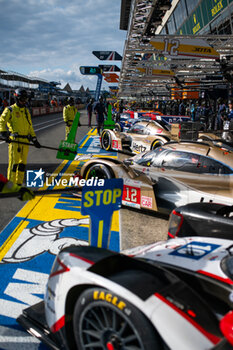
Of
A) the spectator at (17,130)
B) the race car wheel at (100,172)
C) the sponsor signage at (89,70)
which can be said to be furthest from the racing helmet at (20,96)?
the sponsor signage at (89,70)

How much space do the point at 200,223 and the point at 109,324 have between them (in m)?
1.77

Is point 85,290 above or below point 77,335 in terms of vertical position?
above

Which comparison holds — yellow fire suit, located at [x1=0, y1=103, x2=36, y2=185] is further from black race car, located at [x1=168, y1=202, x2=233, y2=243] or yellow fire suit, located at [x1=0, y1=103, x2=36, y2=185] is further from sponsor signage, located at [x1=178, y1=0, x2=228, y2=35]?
sponsor signage, located at [x1=178, y1=0, x2=228, y2=35]

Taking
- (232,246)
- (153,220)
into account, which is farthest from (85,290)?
(153,220)

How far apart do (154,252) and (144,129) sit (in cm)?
886

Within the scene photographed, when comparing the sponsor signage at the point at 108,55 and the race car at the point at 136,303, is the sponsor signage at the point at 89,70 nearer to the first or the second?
the sponsor signage at the point at 108,55

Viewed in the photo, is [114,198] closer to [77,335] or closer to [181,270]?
[181,270]

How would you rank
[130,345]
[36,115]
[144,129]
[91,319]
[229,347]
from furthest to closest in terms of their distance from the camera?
[36,115] < [144,129] < [91,319] < [130,345] < [229,347]

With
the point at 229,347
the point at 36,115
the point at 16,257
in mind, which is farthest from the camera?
the point at 36,115

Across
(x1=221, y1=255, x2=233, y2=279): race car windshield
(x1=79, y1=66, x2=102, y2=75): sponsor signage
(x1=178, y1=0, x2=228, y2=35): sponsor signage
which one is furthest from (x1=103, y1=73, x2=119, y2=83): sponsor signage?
(x1=221, y1=255, x2=233, y2=279): race car windshield

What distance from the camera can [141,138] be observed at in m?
10.6

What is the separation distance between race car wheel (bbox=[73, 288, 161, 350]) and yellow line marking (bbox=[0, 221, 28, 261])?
212cm

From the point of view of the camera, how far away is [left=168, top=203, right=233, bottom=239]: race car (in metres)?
3.20

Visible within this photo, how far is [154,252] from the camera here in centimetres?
264
